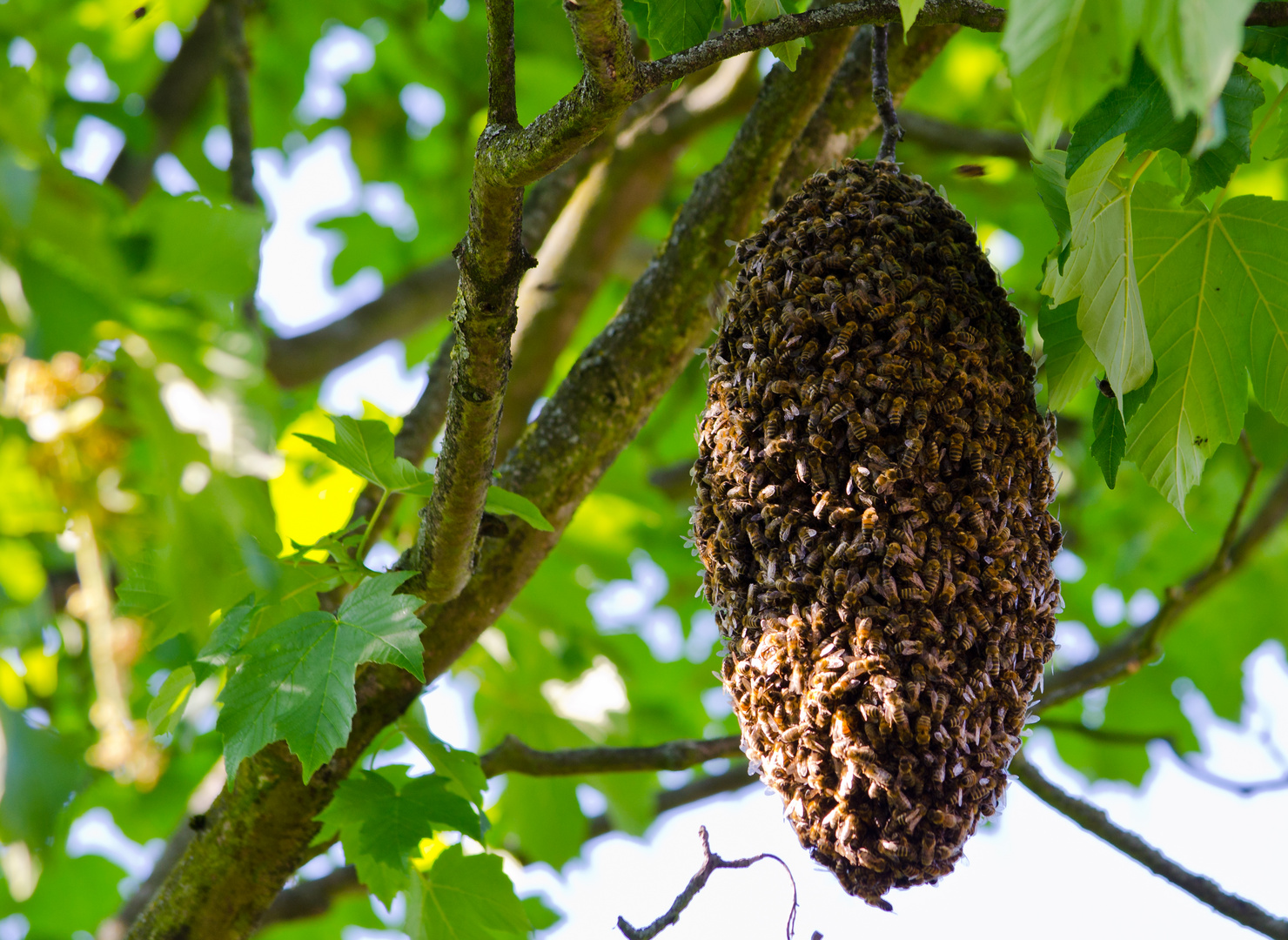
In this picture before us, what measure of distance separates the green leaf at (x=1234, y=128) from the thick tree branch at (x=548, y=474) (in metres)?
0.87

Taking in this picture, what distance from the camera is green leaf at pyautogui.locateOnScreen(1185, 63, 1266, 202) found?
1.17 meters

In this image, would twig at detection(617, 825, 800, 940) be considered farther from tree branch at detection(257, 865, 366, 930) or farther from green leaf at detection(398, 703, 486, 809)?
tree branch at detection(257, 865, 366, 930)

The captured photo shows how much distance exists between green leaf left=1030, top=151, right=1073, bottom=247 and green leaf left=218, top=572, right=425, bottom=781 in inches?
37.0

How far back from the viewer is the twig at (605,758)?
193 cm

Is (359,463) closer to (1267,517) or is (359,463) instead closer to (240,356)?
(240,356)

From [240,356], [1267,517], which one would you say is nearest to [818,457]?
[240,356]

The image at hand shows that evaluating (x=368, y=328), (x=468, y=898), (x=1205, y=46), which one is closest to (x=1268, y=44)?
(x=1205, y=46)

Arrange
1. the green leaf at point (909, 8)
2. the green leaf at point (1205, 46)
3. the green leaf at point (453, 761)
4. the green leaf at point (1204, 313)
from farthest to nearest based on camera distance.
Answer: the green leaf at point (453, 761) → the green leaf at point (1204, 313) → the green leaf at point (909, 8) → the green leaf at point (1205, 46)

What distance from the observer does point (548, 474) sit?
1.84m

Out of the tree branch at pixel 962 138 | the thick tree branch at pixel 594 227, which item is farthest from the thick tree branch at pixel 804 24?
the tree branch at pixel 962 138

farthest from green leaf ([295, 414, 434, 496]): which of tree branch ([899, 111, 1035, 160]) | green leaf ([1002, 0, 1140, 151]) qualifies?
tree branch ([899, 111, 1035, 160])

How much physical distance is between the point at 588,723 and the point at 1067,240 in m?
2.15

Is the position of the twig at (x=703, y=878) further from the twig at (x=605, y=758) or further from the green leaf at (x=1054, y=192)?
the green leaf at (x=1054, y=192)

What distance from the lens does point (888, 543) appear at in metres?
1.09
